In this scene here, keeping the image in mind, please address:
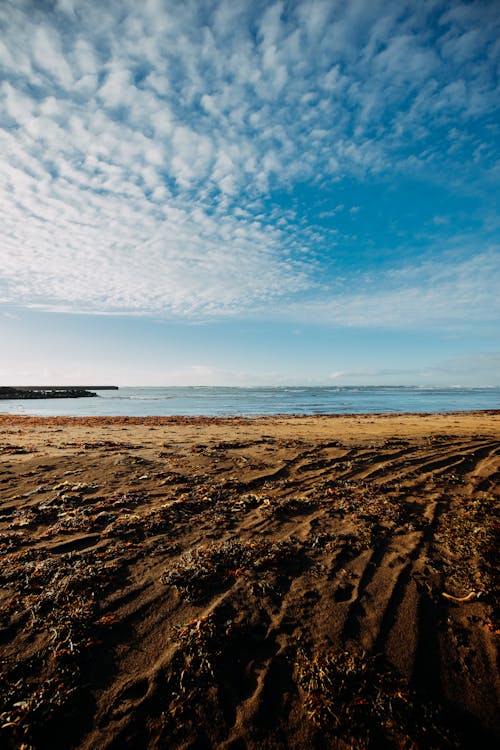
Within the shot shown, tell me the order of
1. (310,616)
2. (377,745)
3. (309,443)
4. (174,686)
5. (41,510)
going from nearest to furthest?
1. (377,745)
2. (174,686)
3. (310,616)
4. (41,510)
5. (309,443)

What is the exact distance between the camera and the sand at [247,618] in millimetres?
2521

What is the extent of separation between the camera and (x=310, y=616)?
11.6ft

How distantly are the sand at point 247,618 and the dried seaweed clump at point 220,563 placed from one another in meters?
0.03

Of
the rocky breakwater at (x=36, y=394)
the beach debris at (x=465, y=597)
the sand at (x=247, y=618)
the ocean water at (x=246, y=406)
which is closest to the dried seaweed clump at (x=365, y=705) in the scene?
the sand at (x=247, y=618)

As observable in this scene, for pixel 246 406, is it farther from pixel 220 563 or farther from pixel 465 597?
pixel 465 597

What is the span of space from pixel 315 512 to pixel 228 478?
2.63 metres

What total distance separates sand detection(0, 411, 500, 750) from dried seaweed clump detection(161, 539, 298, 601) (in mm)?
25

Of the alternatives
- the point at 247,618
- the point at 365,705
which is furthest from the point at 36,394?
the point at 365,705

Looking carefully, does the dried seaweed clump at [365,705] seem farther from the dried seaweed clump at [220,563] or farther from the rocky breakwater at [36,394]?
the rocky breakwater at [36,394]

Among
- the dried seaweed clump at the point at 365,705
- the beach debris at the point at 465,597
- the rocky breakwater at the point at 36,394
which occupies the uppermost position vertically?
the rocky breakwater at the point at 36,394

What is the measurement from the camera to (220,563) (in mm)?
4465

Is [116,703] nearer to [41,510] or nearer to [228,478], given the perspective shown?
[41,510]

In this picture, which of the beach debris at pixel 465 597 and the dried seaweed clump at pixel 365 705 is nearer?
the dried seaweed clump at pixel 365 705

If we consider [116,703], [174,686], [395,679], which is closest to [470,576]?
[395,679]
